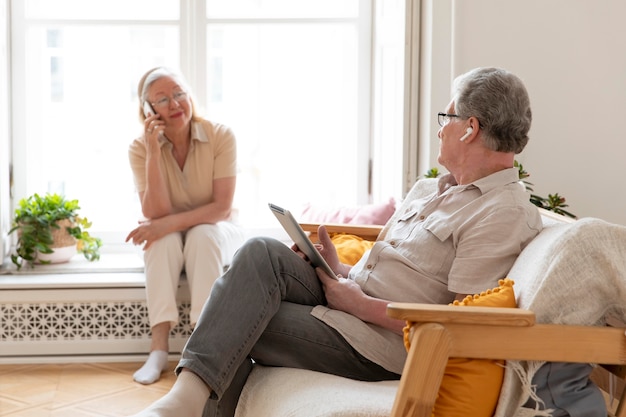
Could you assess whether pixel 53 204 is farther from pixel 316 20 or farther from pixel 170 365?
pixel 316 20

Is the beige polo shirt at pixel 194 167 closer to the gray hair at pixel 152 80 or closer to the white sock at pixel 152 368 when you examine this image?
the gray hair at pixel 152 80

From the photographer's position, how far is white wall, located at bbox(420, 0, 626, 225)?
3.55 meters

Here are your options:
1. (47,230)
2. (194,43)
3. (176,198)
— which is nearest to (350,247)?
(176,198)

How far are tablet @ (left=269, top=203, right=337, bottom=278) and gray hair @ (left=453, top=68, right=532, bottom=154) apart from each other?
509 mm

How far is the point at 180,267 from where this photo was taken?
371 cm

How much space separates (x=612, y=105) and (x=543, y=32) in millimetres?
415

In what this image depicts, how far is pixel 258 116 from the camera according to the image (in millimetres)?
4449

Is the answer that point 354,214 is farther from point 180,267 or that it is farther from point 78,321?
point 78,321

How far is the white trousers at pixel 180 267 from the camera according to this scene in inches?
142

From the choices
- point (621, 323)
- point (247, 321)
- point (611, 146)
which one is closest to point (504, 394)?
point (621, 323)

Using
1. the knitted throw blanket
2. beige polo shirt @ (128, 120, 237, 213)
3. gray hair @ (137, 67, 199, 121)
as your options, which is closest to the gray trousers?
the knitted throw blanket

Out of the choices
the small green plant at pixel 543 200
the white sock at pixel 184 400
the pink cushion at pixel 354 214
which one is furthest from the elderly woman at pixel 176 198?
the white sock at pixel 184 400

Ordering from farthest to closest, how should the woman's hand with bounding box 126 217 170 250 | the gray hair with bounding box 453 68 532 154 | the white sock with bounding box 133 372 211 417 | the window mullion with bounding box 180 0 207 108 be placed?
1. the window mullion with bounding box 180 0 207 108
2. the woman's hand with bounding box 126 217 170 250
3. the gray hair with bounding box 453 68 532 154
4. the white sock with bounding box 133 372 211 417

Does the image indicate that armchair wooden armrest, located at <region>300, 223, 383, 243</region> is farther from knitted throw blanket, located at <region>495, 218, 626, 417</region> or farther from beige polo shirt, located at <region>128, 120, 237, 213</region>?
knitted throw blanket, located at <region>495, 218, 626, 417</region>
